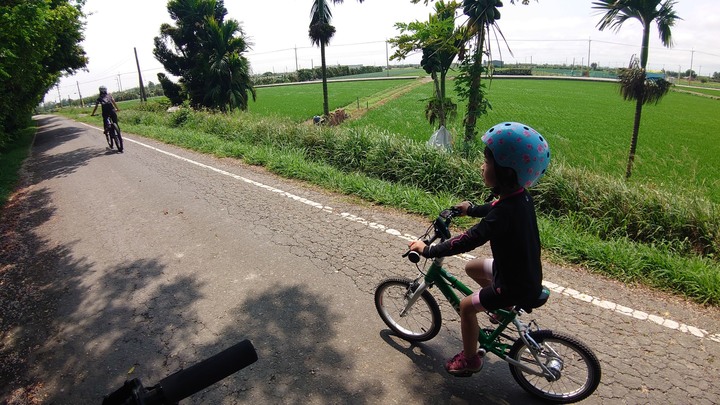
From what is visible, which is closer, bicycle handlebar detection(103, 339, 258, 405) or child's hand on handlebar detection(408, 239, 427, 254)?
bicycle handlebar detection(103, 339, 258, 405)

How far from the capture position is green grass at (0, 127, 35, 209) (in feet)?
28.9

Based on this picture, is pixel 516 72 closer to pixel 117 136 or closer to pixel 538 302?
pixel 117 136

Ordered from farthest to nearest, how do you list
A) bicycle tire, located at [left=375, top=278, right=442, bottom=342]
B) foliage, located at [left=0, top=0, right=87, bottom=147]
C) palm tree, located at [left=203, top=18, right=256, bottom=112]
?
palm tree, located at [left=203, top=18, right=256, bottom=112], foliage, located at [left=0, top=0, right=87, bottom=147], bicycle tire, located at [left=375, top=278, right=442, bottom=342]

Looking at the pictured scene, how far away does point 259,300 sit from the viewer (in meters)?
3.89

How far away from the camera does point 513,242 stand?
2.26 meters

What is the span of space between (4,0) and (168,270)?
9524 mm

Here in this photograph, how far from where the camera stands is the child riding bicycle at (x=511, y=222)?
2.21 m

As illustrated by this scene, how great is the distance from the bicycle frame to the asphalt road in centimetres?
28

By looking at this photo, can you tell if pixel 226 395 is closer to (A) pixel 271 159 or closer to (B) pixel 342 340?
(B) pixel 342 340

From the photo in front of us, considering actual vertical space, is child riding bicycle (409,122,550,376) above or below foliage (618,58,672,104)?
below

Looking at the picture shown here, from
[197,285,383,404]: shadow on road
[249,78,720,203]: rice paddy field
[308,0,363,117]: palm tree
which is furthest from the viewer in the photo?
[308,0,363,117]: palm tree

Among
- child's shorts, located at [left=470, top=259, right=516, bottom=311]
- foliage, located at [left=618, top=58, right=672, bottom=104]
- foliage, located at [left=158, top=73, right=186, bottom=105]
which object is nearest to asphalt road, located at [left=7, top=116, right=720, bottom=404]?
child's shorts, located at [left=470, top=259, right=516, bottom=311]

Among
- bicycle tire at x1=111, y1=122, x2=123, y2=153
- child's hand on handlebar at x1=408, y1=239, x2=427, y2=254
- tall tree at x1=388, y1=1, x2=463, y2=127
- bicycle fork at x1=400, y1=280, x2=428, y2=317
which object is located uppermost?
tall tree at x1=388, y1=1, x2=463, y2=127

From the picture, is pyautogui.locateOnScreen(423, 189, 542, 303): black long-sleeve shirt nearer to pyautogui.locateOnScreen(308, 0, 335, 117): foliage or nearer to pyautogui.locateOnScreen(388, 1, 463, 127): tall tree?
pyautogui.locateOnScreen(388, 1, 463, 127): tall tree
